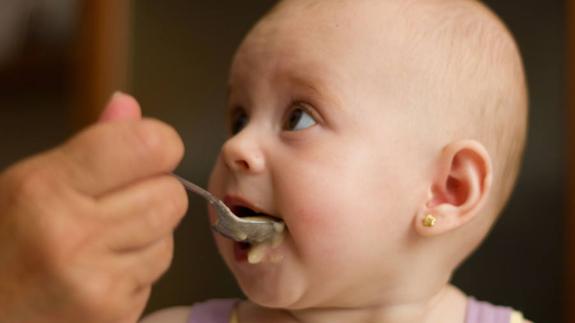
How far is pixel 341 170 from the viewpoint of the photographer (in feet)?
2.24

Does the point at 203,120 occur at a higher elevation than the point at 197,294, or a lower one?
higher

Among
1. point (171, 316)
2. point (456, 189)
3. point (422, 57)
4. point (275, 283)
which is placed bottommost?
point (171, 316)

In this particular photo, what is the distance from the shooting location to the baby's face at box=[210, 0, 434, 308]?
0.68m

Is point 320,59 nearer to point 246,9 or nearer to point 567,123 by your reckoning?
point 567,123

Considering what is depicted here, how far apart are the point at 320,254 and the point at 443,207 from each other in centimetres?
14

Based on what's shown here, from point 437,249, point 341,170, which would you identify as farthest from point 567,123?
point 341,170

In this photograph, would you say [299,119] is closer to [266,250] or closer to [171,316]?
[266,250]

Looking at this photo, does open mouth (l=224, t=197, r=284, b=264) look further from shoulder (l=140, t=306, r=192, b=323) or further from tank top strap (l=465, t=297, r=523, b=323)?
tank top strap (l=465, t=297, r=523, b=323)

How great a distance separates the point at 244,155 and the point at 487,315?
13.7 inches

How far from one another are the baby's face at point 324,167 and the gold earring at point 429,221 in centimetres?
2

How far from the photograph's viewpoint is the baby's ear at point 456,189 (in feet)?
2.35

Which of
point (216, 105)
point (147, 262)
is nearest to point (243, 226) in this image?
point (147, 262)

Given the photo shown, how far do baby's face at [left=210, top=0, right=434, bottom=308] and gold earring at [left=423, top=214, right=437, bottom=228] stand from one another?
2cm

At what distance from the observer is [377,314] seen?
76cm
